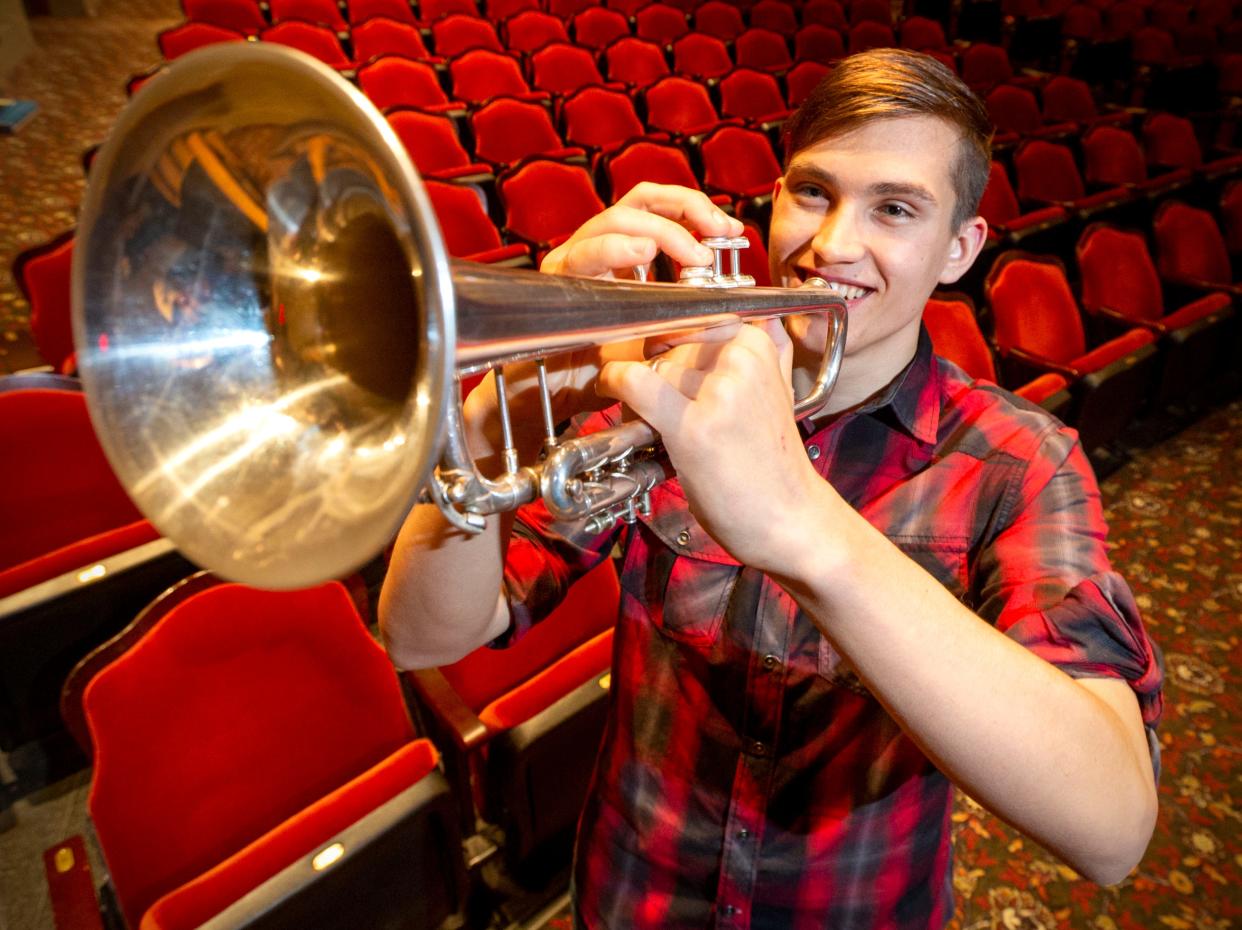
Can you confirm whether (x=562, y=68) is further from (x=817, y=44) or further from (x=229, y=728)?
(x=229, y=728)

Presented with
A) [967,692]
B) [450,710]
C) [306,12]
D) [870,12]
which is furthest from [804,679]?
[870,12]

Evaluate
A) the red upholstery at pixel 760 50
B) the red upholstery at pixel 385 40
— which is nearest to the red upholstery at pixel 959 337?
the red upholstery at pixel 385 40

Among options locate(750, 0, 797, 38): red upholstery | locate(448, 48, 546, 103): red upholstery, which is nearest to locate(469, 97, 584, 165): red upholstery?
locate(448, 48, 546, 103): red upholstery

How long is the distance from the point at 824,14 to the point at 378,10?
241 inches

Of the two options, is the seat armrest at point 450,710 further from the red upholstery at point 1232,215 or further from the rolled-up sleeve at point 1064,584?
the red upholstery at point 1232,215

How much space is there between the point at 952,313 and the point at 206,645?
334cm

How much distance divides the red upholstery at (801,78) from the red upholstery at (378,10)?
4.19m

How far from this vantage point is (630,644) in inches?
52.2

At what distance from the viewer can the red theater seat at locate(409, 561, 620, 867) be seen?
1866 mm

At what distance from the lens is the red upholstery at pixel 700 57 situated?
792cm

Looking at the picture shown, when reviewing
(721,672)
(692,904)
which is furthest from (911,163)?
(692,904)

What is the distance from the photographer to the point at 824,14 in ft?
33.1

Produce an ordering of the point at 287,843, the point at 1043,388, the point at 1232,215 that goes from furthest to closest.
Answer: the point at 1232,215 < the point at 1043,388 < the point at 287,843

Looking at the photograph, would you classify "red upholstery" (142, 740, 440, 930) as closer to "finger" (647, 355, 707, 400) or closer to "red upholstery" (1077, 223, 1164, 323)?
"finger" (647, 355, 707, 400)
